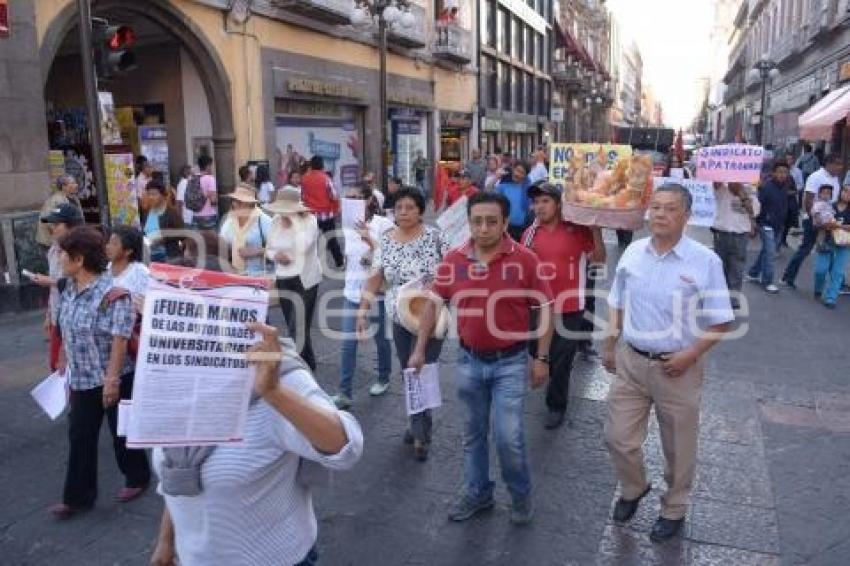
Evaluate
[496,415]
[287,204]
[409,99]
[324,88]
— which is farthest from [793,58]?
[496,415]

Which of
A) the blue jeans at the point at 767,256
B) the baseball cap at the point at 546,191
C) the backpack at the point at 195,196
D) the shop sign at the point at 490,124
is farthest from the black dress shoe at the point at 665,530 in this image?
the shop sign at the point at 490,124

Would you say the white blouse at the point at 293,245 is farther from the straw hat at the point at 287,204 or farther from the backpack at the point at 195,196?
the backpack at the point at 195,196

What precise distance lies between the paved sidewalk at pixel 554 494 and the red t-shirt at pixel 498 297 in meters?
1.06

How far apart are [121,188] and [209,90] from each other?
4043 mm

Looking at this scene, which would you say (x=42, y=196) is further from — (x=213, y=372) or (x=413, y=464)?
(x=213, y=372)

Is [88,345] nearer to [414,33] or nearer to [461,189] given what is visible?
[461,189]

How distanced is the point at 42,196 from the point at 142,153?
17.4ft

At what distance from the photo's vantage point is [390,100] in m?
21.4

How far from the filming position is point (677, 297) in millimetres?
3502

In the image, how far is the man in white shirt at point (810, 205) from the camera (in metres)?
10.2

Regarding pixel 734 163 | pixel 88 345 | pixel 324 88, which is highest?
pixel 324 88

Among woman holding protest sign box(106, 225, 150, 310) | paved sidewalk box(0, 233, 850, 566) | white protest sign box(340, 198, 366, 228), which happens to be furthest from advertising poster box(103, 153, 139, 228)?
woman holding protest sign box(106, 225, 150, 310)

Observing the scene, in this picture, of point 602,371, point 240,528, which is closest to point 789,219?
point 602,371

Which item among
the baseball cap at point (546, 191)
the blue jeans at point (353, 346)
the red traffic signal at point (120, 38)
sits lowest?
the blue jeans at point (353, 346)
